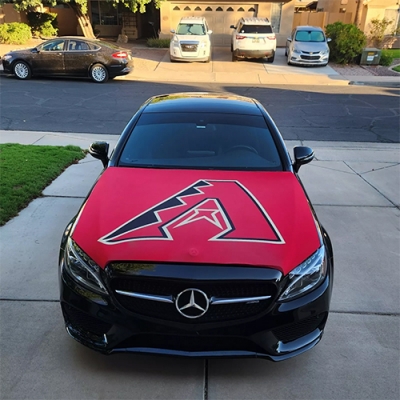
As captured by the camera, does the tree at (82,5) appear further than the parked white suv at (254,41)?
Yes

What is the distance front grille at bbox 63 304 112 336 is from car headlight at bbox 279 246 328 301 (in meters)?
1.12

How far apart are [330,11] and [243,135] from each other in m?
35.1

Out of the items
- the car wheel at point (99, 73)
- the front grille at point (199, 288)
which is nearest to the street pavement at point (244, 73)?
the car wheel at point (99, 73)

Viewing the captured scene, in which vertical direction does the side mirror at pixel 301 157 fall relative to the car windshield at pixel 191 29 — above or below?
above

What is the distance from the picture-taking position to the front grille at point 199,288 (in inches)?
92.8

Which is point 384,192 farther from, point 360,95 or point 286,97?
point 360,95

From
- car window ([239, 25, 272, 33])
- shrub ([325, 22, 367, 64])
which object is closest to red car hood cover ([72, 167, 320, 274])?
car window ([239, 25, 272, 33])

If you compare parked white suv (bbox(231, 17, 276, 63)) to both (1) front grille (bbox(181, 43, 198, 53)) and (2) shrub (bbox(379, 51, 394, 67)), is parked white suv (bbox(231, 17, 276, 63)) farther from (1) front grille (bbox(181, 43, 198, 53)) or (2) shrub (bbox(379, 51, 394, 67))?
(2) shrub (bbox(379, 51, 394, 67))

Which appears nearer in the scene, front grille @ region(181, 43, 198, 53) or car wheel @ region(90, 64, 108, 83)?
car wheel @ region(90, 64, 108, 83)

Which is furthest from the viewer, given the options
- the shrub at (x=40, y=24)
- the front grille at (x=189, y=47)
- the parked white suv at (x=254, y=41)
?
the shrub at (x=40, y=24)

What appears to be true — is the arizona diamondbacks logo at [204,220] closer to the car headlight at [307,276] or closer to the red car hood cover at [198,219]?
the red car hood cover at [198,219]

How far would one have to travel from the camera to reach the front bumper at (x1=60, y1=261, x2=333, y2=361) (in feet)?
7.80

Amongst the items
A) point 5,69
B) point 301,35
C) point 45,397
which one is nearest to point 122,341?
point 45,397

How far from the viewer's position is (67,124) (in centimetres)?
971
